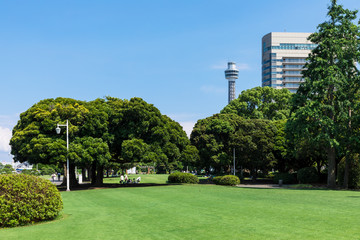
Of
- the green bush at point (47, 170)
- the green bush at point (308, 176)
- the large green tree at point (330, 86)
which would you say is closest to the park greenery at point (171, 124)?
the large green tree at point (330, 86)

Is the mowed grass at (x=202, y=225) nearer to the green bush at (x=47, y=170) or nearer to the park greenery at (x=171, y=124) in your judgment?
the park greenery at (x=171, y=124)

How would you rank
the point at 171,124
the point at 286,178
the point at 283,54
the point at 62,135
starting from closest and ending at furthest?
1. the point at 62,135
2. the point at 171,124
3. the point at 286,178
4. the point at 283,54

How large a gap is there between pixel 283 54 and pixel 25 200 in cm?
14119

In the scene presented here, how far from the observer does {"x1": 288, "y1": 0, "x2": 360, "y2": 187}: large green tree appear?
113ft

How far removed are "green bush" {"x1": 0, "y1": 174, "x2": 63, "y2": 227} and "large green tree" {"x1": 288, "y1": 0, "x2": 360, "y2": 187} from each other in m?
26.7

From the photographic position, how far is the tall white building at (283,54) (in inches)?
5507

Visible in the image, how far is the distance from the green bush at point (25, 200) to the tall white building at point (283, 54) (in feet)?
443

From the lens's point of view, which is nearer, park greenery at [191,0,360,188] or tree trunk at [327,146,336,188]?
park greenery at [191,0,360,188]

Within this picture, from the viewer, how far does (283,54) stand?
142 m

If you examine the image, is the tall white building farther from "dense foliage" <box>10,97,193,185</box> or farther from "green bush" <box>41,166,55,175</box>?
"dense foliage" <box>10,97,193,185</box>

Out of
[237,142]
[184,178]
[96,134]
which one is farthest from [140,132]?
[237,142]

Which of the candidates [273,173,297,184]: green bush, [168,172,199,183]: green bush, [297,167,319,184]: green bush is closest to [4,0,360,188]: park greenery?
[168,172,199,183]: green bush

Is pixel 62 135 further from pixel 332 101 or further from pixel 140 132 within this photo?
pixel 332 101

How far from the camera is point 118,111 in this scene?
3788 centimetres
